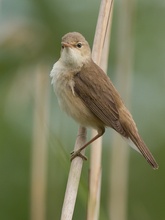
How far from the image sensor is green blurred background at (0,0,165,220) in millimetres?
2182

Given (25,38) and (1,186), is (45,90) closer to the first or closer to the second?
(25,38)

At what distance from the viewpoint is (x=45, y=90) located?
8.89ft

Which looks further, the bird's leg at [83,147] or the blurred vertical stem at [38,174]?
the blurred vertical stem at [38,174]

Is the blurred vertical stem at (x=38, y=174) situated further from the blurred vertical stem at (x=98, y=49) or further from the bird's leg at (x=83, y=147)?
the blurred vertical stem at (x=98, y=49)

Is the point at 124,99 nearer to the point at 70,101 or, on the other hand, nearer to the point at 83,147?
the point at 70,101

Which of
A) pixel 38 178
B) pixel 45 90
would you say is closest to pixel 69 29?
pixel 45 90

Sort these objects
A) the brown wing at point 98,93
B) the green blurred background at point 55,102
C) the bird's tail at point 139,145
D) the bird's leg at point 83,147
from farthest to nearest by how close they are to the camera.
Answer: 1. the brown wing at point 98,93
2. the bird's tail at point 139,145
3. the bird's leg at point 83,147
4. the green blurred background at point 55,102

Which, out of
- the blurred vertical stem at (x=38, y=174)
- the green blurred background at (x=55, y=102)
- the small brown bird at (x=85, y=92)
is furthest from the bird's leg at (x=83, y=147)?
the blurred vertical stem at (x=38, y=174)

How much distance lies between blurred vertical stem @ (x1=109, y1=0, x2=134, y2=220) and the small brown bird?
0.10m

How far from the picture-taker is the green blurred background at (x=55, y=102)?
2182mm

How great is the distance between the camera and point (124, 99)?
3.11 m

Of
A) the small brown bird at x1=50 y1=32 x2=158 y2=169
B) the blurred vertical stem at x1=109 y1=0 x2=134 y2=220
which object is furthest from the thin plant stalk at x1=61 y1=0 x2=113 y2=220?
the blurred vertical stem at x1=109 y1=0 x2=134 y2=220

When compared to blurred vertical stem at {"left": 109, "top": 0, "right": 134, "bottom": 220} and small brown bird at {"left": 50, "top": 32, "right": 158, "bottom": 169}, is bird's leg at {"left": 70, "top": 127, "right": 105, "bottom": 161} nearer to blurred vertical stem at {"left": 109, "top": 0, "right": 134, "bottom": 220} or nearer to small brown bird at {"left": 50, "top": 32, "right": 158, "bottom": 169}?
small brown bird at {"left": 50, "top": 32, "right": 158, "bottom": 169}

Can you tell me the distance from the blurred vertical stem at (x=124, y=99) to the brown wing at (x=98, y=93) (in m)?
0.11
